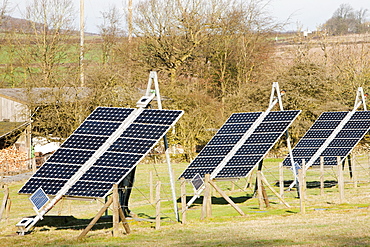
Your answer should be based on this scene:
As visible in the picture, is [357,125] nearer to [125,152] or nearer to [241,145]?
[241,145]

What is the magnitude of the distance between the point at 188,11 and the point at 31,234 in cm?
3955

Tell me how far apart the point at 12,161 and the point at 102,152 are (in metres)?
23.5

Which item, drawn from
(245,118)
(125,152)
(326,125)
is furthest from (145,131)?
(326,125)

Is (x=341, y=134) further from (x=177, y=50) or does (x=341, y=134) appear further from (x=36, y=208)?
(x=177, y=50)

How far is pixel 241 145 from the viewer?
2158cm

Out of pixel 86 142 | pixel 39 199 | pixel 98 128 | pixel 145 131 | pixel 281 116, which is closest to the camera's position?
pixel 39 199

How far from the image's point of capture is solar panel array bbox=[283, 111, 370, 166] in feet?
87.3

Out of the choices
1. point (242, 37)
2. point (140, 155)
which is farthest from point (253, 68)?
point (140, 155)

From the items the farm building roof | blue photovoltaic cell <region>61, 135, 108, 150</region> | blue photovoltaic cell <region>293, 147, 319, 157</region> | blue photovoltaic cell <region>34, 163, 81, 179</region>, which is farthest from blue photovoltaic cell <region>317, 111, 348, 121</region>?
the farm building roof

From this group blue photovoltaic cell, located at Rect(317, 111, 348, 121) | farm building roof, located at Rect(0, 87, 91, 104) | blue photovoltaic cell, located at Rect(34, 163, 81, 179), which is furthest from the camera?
farm building roof, located at Rect(0, 87, 91, 104)

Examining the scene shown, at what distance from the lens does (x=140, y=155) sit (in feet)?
53.4

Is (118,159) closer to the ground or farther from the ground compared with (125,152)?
closer to the ground

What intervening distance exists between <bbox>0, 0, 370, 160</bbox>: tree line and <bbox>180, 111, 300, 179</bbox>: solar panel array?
19.1 m

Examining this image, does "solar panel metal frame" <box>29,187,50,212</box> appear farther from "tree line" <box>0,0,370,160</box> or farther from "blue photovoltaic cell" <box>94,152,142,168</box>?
"tree line" <box>0,0,370,160</box>
